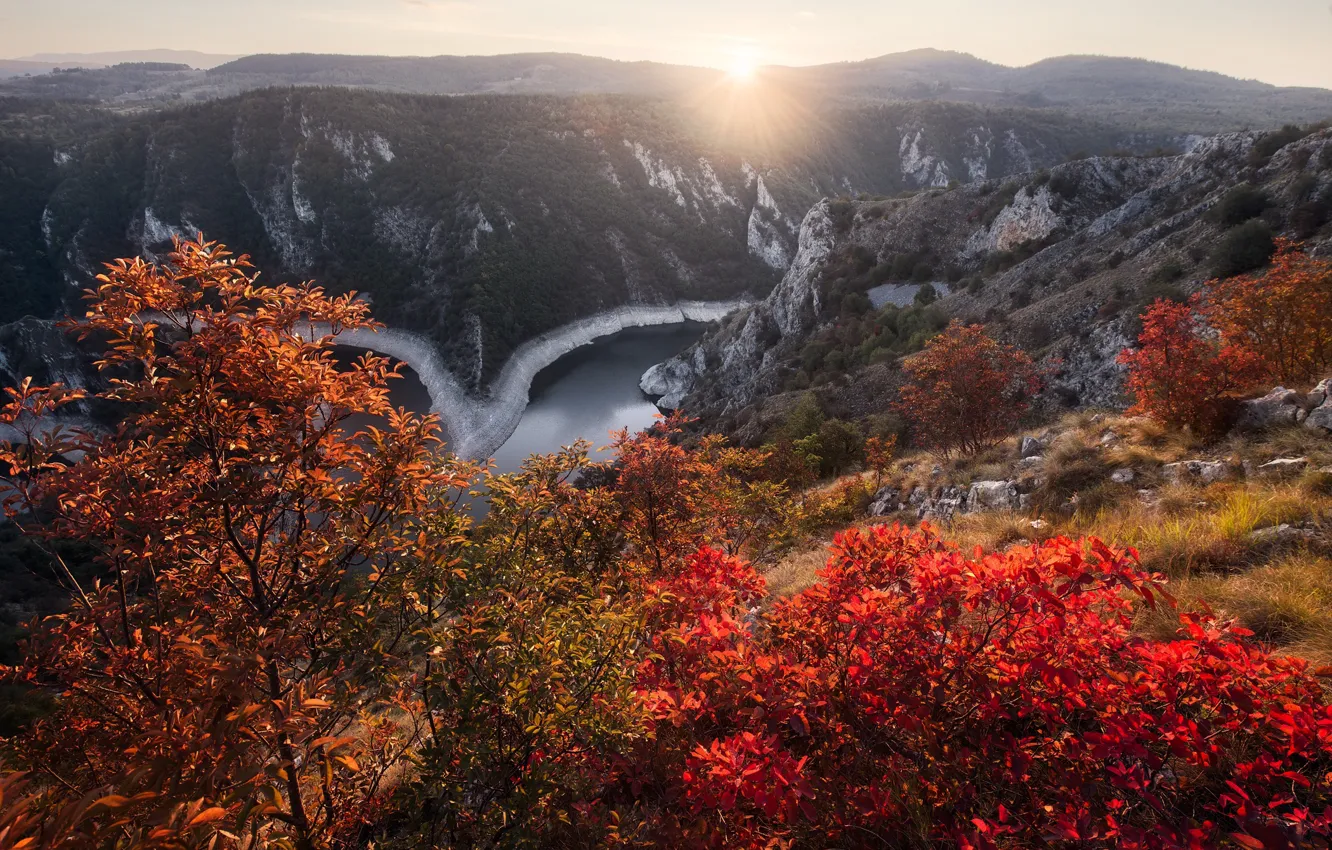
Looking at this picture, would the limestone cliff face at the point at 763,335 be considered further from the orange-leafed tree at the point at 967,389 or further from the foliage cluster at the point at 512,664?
the foliage cluster at the point at 512,664

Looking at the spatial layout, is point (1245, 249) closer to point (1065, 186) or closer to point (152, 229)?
point (1065, 186)

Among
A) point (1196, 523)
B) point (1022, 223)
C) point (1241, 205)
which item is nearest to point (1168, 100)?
point (1022, 223)

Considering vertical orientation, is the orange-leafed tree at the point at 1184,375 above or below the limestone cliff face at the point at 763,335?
above

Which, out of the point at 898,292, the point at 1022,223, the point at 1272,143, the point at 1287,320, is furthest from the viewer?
the point at 898,292

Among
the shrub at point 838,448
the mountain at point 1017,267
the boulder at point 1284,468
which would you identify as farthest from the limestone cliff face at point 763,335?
the boulder at point 1284,468

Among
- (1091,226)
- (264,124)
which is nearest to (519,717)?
(1091,226)
